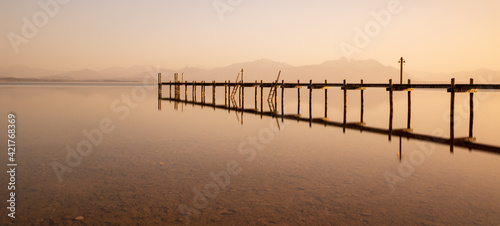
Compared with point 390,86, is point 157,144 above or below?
below

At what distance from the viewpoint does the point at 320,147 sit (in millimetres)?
12383

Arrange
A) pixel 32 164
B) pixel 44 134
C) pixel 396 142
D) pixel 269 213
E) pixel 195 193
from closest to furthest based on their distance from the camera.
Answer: pixel 269 213
pixel 195 193
pixel 32 164
pixel 396 142
pixel 44 134

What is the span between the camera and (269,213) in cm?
590

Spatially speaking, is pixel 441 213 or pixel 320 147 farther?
pixel 320 147

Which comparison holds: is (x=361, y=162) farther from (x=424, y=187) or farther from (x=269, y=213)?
(x=269, y=213)

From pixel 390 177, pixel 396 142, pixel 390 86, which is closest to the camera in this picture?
pixel 390 177

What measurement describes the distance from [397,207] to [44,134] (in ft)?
45.7

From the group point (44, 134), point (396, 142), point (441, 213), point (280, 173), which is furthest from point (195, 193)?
point (44, 134)
